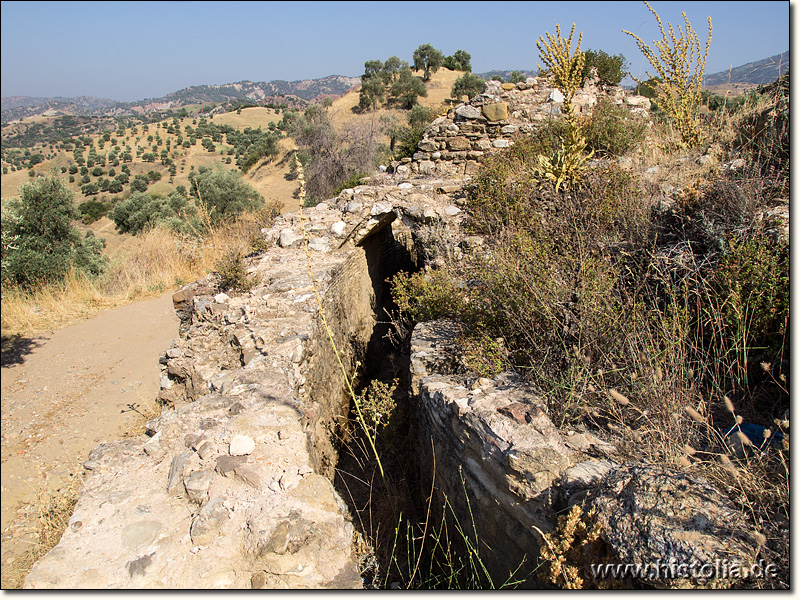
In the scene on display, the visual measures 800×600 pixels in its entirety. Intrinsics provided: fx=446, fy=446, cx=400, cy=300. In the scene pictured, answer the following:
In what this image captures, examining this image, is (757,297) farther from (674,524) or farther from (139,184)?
(139,184)

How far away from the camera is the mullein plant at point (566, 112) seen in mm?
4902

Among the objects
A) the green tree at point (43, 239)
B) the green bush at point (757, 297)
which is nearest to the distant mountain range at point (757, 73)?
the green bush at point (757, 297)

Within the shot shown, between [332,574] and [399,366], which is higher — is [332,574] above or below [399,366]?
above

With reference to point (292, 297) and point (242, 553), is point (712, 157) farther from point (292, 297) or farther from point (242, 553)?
point (242, 553)

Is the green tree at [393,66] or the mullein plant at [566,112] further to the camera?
the green tree at [393,66]

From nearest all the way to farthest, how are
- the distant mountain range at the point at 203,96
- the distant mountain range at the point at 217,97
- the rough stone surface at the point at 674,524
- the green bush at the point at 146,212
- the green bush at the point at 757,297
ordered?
1. the rough stone surface at the point at 674,524
2. the green bush at the point at 757,297
3. the green bush at the point at 146,212
4. the distant mountain range at the point at 217,97
5. the distant mountain range at the point at 203,96

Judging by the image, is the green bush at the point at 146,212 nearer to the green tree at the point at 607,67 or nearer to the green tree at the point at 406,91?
the green tree at the point at 607,67

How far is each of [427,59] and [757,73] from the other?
35.5 m

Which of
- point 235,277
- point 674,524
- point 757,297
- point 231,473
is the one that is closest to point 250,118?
point 235,277

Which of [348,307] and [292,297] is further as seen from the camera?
[348,307]

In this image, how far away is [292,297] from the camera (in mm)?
4695

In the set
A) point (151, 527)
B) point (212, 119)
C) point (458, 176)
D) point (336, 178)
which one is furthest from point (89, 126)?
point (151, 527)

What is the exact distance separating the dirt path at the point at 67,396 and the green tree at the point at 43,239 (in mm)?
2359

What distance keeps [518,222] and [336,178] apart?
517 inches
